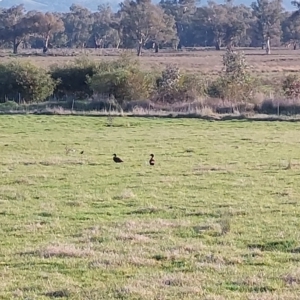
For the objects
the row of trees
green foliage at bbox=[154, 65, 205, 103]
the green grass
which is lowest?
the green grass

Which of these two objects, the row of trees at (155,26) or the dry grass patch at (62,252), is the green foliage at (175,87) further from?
the row of trees at (155,26)

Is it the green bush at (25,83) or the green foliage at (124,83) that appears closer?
the green foliage at (124,83)

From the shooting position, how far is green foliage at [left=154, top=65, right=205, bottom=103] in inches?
1660

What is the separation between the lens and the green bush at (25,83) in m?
46.0

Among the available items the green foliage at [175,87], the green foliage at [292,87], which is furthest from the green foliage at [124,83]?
the green foliage at [292,87]

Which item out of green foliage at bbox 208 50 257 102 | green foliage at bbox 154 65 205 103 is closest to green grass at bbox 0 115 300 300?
green foliage at bbox 208 50 257 102

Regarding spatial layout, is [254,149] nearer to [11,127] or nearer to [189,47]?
[11,127]

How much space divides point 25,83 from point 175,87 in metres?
10.8

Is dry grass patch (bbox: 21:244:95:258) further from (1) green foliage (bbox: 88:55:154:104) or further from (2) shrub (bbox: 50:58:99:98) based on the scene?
(2) shrub (bbox: 50:58:99:98)

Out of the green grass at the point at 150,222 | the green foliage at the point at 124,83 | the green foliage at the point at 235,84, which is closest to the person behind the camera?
the green grass at the point at 150,222

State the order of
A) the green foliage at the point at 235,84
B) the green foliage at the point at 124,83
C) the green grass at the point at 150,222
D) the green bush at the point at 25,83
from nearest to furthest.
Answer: the green grass at the point at 150,222
the green foliage at the point at 235,84
the green foliage at the point at 124,83
the green bush at the point at 25,83

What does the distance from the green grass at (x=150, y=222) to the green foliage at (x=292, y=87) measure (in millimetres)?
16236

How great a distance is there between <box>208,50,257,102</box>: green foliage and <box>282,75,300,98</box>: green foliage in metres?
1.98

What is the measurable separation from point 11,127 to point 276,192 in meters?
19.6
